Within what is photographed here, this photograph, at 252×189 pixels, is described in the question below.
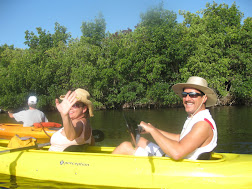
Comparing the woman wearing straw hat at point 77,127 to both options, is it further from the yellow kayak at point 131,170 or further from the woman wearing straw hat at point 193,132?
the woman wearing straw hat at point 193,132

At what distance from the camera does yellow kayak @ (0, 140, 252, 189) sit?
3350 mm

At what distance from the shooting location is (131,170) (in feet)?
12.1

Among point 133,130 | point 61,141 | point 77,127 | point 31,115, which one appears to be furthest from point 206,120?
point 31,115

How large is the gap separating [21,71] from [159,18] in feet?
43.0

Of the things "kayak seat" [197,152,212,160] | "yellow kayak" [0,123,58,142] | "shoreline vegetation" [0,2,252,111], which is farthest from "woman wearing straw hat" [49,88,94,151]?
"shoreline vegetation" [0,2,252,111]

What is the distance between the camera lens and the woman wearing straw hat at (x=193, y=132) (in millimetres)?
3033

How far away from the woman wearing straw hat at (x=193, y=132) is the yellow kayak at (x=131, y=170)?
212 millimetres

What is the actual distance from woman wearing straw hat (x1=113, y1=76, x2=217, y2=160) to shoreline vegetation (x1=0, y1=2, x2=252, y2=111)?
16095 mm

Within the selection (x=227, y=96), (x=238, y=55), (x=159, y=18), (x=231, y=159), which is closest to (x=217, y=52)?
(x=238, y=55)

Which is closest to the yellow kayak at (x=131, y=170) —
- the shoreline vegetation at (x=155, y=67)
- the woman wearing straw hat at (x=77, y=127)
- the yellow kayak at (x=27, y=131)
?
the woman wearing straw hat at (x=77, y=127)

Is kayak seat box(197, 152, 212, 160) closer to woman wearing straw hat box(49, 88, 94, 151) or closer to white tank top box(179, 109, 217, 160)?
white tank top box(179, 109, 217, 160)

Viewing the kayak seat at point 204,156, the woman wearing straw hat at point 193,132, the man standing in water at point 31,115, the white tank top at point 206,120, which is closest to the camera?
the woman wearing straw hat at point 193,132

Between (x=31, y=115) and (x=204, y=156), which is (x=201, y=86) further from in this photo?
(x=31, y=115)

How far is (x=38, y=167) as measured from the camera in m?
4.27
